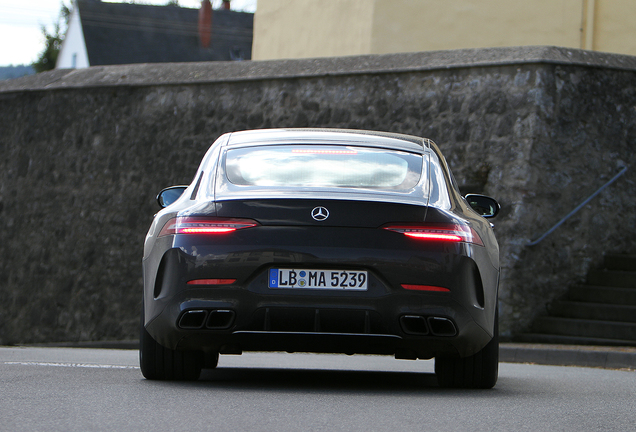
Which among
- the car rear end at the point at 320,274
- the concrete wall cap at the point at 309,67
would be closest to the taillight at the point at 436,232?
the car rear end at the point at 320,274

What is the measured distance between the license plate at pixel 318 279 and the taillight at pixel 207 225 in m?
0.30

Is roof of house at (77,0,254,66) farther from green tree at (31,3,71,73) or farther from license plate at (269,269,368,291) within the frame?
license plate at (269,269,368,291)

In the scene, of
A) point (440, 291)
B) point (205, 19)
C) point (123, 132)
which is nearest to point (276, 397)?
point (440, 291)

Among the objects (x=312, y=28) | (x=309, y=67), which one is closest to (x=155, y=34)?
(x=312, y=28)

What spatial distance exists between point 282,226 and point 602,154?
987 centimetres

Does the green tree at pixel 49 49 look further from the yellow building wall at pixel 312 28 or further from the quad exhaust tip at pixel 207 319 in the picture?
the quad exhaust tip at pixel 207 319

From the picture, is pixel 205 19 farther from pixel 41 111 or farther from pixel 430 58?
pixel 430 58

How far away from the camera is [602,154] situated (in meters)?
14.1

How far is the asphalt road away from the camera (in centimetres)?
430

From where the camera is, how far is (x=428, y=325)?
5.30 m

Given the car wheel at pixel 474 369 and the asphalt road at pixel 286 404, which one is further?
the car wheel at pixel 474 369

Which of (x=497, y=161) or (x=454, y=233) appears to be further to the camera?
(x=497, y=161)

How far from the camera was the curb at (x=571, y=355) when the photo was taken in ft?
35.1

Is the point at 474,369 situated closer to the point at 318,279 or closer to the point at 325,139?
the point at 318,279
